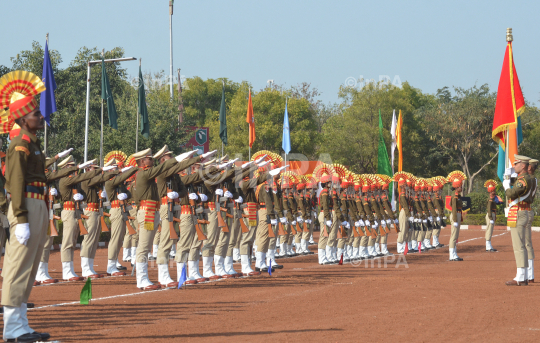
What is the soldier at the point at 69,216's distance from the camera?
13414 millimetres

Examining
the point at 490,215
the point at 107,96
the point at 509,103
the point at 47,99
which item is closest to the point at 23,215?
the point at 509,103

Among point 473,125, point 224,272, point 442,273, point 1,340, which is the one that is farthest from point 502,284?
point 473,125

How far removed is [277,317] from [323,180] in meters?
10.1

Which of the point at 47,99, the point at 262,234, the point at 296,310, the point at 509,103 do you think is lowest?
the point at 296,310

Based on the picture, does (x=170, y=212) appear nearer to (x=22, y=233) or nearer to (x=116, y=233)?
(x=116, y=233)

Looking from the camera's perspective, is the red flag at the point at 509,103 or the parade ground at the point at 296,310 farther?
the red flag at the point at 509,103

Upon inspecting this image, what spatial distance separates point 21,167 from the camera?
702cm

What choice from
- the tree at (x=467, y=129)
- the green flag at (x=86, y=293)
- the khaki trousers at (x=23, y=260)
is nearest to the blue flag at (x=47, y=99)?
the green flag at (x=86, y=293)

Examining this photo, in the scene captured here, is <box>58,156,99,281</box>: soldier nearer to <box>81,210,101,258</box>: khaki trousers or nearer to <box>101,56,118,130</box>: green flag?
<box>81,210,101,258</box>: khaki trousers

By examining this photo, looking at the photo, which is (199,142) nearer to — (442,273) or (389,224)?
(389,224)

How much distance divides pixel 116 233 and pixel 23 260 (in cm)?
809

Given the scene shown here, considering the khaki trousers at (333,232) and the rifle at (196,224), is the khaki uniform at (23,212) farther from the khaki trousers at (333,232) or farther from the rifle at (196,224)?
the khaki trousers at (333,232)

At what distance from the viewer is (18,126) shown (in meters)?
7.75

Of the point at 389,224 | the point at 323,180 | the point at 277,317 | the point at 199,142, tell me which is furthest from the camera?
the point at 199,142
